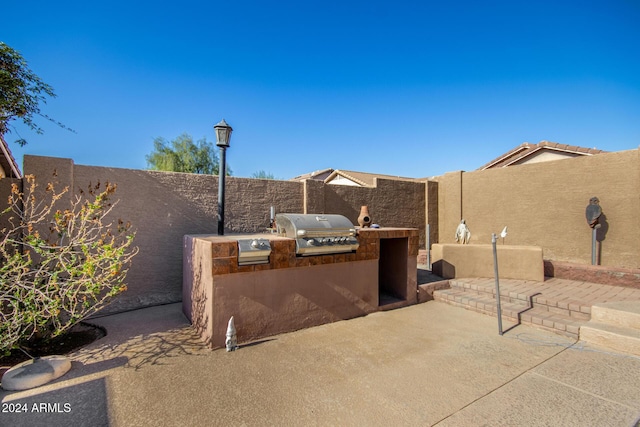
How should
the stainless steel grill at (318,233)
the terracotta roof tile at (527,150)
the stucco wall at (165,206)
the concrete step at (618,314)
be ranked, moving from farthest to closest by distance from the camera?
the terracotta roof tile at (527,150), the stucco wall at (165,206), the stainless steel grill at (318,233), the concrete step at (618,314)

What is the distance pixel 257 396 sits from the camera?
2783 mm

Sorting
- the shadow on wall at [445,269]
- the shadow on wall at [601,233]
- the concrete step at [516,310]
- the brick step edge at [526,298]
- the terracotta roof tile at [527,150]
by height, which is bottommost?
the concrete step at [516,310]

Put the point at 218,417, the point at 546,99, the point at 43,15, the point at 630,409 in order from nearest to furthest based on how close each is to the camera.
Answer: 1. the point at 218,417
2. the point at 630,409
3. the point at 43,15
4. the point at 546,99

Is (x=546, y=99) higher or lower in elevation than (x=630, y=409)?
higher

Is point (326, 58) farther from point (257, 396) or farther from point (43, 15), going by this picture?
point (257, 396)

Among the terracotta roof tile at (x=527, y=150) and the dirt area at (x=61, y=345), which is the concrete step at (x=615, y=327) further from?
the terracotta roof tile at (x=527, y=150)

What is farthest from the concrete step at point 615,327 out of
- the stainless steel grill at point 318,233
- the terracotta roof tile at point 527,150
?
the terracotta roof tile at point 527,150

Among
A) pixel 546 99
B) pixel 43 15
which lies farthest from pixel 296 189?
pixel 546 99

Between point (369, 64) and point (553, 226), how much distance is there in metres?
9.55

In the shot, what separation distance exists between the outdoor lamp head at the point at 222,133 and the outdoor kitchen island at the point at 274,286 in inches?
77.4

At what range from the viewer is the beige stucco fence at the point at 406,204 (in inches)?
224

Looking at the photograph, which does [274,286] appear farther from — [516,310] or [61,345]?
[516,310]

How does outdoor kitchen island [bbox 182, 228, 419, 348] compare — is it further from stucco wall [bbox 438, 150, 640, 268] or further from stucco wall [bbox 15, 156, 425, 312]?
stucco wall [bbox 438, 150, 640, 268]

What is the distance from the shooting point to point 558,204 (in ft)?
29.7
